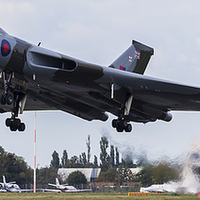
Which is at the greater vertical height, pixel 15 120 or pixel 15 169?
pixel 15 120

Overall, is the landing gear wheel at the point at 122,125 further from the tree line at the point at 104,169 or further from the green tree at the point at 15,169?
the green tree at the point at 15,169

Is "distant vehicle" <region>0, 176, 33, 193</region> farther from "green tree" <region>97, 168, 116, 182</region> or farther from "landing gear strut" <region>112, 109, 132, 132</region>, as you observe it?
"landing gear strut" <region>112, 109, 132, 132</region>

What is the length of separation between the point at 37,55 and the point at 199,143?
380 inches

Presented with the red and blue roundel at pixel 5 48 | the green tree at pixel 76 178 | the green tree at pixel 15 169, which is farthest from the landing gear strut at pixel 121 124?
the green tree at pixel 15 169

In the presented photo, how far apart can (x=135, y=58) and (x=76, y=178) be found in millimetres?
20737

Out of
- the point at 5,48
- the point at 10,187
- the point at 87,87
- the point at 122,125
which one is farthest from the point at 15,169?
the point at 5,48

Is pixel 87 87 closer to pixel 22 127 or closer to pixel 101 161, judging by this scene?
pixel 22 127

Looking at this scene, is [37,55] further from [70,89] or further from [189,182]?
[189,182]

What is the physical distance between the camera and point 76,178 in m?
36.1

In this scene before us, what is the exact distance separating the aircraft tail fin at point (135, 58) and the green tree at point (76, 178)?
1837cm

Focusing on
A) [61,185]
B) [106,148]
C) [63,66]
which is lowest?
[61,185]

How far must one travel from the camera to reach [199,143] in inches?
709

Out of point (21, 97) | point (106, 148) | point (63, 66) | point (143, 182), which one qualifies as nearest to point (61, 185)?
point (106, 148)

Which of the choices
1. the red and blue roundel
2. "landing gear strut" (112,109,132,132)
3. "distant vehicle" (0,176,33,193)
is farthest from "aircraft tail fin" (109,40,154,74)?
"distant vehicle" (0,176,33,193)
